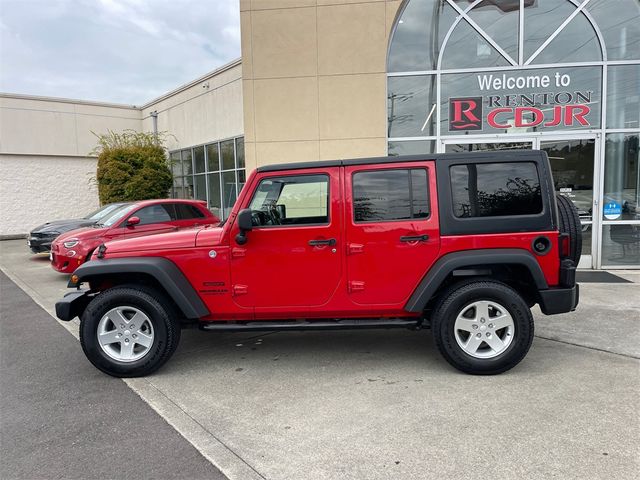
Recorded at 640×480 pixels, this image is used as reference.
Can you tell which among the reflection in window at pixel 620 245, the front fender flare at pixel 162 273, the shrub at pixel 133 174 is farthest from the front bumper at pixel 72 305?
the shrub at pixel 133 174

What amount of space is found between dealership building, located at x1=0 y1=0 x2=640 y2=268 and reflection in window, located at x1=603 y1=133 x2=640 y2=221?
0.02 metres

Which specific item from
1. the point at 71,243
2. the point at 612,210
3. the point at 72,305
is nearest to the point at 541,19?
the point at 612,210

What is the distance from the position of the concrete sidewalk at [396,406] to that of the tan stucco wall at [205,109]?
9.97 meters

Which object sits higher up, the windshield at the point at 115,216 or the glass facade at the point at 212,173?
the glass facade at the point at 212,173

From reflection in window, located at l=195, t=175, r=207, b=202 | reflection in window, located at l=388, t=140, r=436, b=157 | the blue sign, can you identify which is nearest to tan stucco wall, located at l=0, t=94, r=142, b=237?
reflection in window, located at l=195, t=175, r=207, b=202

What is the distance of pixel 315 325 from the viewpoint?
13.4 feet

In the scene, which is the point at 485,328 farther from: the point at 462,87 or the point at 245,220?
the point at 462,87

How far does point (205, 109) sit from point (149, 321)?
1233cm

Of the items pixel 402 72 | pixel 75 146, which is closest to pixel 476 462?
pixel 402 72

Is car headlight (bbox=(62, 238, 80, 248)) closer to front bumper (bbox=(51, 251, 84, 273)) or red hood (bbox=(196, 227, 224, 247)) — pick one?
front bumper (bbox=(51, 251, 84, 273))

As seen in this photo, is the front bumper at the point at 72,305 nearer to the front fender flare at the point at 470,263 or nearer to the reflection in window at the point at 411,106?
the front fender flare at the point at 470,263

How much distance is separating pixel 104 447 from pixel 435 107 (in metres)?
8.46

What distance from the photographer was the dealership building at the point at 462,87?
8711mm

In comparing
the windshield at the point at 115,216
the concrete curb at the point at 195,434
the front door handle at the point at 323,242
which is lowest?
the concrete curb at the point at 195,434
